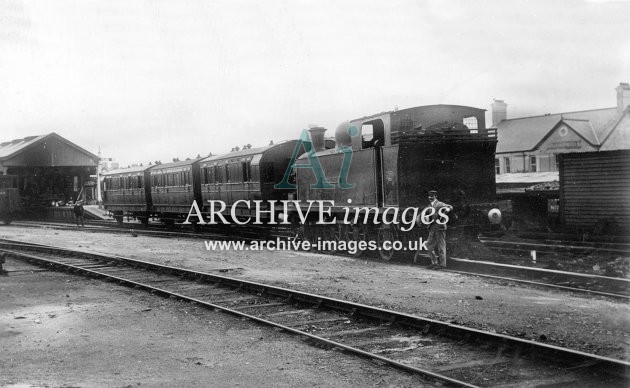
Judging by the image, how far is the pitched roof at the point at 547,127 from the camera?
38250 millimetres

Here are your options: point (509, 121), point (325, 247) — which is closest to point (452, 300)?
point (325, 247)

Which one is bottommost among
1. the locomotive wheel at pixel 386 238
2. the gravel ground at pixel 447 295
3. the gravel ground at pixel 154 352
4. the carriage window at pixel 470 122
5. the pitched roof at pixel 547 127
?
the gravel ground at pixel 447 295

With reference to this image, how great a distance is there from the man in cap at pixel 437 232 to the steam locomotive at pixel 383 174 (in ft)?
1.88

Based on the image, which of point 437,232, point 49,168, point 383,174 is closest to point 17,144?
point 49,168

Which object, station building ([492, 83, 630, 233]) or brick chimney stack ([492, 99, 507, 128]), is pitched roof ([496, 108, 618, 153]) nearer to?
station building ([492, 83, 630, 233])

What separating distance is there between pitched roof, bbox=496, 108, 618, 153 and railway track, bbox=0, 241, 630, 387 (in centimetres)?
3273

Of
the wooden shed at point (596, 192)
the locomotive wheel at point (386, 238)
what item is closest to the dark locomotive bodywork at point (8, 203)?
the locomotive wheel at point (386, 238)

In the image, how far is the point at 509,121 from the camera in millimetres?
47281

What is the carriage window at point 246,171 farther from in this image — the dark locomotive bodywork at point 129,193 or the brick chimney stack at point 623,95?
the brick chimney stack at point 623,95

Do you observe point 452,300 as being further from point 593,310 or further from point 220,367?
point 220,367

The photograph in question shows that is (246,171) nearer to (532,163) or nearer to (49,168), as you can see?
(532,163)

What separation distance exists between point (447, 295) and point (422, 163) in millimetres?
3686

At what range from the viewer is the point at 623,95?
125 ft

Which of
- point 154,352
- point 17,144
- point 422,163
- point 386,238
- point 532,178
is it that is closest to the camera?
point 154,352
